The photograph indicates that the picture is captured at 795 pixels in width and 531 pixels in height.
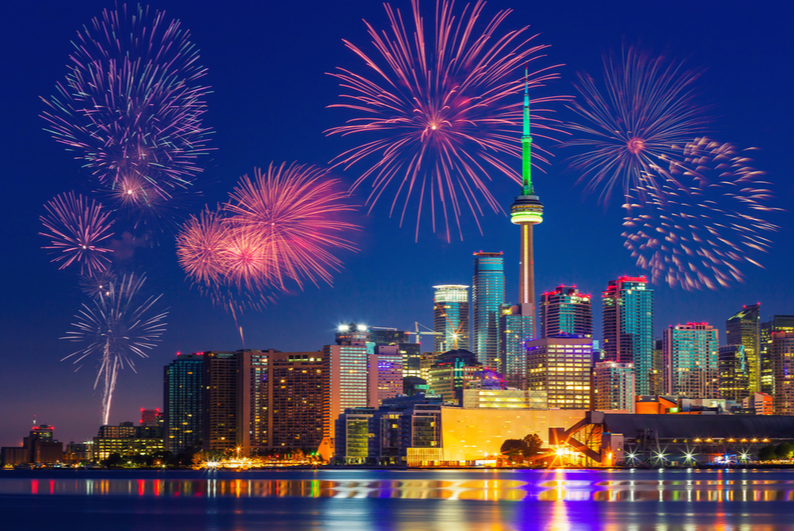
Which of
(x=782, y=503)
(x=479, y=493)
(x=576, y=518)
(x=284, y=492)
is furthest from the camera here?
(x=284, y=492)

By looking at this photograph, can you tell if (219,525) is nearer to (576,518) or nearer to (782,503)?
(576,518)

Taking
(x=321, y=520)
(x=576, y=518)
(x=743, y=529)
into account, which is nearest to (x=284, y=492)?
(x=321, y=520)

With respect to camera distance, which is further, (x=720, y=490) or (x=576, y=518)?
(x=720, y=490)

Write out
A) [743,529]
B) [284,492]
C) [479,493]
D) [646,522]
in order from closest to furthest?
[743,529] < [646,522] < [479,493] < [284,492]

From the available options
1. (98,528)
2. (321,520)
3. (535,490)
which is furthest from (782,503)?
(98,528)

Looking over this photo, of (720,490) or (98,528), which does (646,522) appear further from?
(720,490)

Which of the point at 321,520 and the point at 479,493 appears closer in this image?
the point at 321,520

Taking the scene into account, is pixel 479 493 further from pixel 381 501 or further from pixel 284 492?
pixel 284 492

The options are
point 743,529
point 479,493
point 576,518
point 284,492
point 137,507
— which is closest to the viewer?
point 743,529
